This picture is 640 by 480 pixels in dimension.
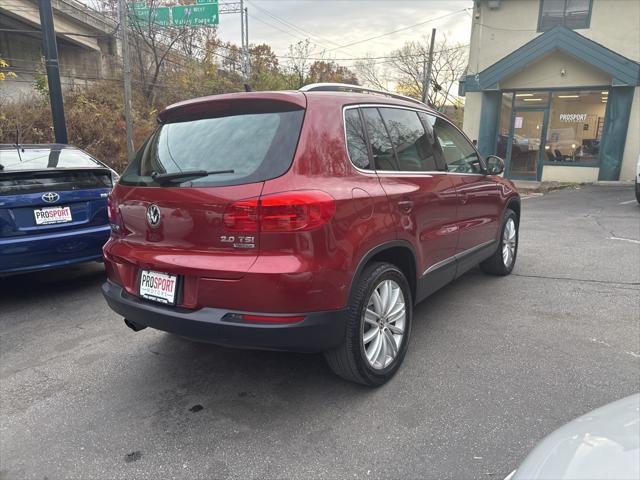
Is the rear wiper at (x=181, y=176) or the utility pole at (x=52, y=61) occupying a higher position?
the utility pole at (x=52, y=61)

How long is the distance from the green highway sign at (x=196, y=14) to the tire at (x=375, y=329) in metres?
18.3

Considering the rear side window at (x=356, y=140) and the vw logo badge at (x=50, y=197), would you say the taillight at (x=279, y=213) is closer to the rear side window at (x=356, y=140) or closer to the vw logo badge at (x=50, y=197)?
the rear side window at (x=356, y=140)

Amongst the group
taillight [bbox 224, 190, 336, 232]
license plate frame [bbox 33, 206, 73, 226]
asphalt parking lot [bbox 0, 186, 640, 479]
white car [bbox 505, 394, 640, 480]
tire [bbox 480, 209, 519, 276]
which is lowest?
asphalt parking lot [bbox 0, 186, 640, 479]

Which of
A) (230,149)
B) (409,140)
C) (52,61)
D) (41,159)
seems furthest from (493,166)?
(52,61)

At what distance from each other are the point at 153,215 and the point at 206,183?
420mm

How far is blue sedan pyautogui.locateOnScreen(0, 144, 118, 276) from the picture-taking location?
418 cm

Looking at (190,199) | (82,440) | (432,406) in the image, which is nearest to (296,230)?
(190,199)

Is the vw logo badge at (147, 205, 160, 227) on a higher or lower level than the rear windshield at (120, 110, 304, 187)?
lower

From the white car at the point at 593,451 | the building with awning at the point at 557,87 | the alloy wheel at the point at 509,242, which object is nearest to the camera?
the white car at the point at 593,451

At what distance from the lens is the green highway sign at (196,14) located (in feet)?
60.3

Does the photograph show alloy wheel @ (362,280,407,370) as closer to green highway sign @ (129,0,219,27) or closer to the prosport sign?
the prosport sign

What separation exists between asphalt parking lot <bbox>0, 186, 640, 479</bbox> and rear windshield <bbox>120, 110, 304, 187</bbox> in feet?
4.39

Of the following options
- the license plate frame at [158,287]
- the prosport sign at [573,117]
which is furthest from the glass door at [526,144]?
the license plate frame at [158,287]

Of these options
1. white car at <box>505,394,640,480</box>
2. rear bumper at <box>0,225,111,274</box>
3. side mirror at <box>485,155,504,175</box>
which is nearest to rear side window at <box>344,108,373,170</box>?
white car at <box>505,394,640,480</box>
